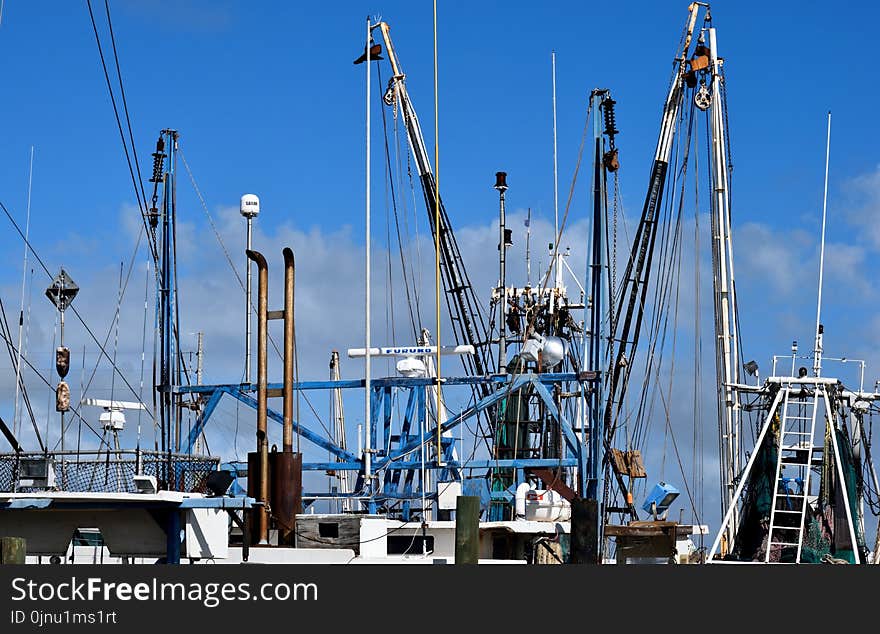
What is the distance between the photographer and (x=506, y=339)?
47.2 m

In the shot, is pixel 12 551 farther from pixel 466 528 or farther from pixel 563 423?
pixel 563 423

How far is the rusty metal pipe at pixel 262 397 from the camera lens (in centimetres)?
3084

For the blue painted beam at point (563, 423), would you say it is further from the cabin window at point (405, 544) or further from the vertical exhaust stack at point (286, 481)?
the vertical exhaust stack at point (286, 481)

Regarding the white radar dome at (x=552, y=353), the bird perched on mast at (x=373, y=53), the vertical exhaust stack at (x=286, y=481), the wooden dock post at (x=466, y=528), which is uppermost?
the bird perched on mast at (x=373, y=53)

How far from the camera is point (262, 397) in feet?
104

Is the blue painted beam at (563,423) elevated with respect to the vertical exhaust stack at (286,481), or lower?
elevated

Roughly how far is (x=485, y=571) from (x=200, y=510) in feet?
24.3

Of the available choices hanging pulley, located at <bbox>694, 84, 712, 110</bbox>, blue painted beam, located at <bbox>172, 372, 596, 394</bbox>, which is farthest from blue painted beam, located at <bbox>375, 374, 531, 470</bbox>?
hanging pulley, located at <bbox>694, 84, 712, 110</bbox>

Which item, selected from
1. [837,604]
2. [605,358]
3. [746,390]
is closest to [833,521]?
[746,390]

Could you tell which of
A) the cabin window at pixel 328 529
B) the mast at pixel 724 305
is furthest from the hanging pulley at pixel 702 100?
the cabin window at pixel 328 529

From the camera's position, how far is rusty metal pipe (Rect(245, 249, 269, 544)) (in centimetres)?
3084

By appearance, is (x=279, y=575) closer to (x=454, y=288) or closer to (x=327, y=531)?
(x=327, y=531)

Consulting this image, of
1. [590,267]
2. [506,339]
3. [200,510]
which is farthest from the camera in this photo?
[506,339]

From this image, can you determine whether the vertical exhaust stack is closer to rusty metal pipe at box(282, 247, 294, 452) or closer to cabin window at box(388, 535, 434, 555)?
rusty metal pipe at box(282, 247, 294, 452)
